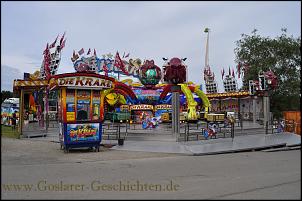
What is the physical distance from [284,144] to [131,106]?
83.7ft

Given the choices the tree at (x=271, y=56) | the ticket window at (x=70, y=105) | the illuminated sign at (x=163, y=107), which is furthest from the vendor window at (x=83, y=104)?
the tree at (x=271, y=56)

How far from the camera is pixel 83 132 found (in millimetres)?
17406

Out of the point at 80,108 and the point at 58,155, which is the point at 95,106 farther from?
the point at 58,155

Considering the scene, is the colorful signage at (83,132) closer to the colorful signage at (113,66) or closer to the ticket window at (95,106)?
the ticket window at (95,106)

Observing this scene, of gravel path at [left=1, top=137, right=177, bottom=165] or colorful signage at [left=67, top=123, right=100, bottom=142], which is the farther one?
colorful signage at [left=67, top=123, right=100, bottom=142]

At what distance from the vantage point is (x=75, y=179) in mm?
9836

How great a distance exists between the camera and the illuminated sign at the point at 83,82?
16.9 m

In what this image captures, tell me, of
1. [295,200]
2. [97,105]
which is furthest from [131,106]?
[295,200]

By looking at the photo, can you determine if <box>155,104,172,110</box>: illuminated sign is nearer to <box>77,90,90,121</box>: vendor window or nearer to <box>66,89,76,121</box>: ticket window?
<box>77,90,90,121</box>: vendor window

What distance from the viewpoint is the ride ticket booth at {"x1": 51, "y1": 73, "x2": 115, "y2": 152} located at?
17031 mm

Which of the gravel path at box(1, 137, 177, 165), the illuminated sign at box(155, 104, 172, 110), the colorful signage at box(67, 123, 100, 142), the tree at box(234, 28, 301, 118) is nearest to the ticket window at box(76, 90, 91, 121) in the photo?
the colorful signage at box(67, 123, 100, 142)

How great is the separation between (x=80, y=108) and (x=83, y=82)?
121 cm

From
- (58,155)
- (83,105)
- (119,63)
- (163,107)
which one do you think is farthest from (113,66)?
(58,155)

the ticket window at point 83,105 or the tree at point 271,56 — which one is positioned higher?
the tree at point 271,56
